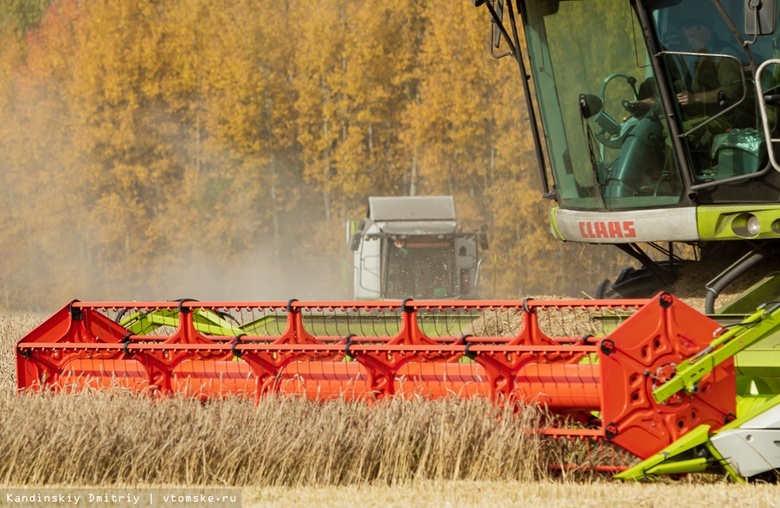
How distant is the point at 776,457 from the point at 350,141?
65.3 feet

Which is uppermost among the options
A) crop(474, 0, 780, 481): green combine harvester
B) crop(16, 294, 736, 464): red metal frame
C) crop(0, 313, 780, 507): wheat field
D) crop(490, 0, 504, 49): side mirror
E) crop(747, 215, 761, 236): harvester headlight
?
crop(490, 0, 504, 49): side mirror

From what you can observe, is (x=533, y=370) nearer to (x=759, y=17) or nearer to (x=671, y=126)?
(x=671, y=126)

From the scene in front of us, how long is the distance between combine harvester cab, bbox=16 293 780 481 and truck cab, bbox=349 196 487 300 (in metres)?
10.1

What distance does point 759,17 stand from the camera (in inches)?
205

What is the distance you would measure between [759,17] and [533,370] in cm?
195

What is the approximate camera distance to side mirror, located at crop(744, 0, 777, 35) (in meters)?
5.18

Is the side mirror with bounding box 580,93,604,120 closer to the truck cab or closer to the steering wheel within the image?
the steering wheel

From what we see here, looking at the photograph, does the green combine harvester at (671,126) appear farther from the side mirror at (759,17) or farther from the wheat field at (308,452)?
the wheat field at (308,452)

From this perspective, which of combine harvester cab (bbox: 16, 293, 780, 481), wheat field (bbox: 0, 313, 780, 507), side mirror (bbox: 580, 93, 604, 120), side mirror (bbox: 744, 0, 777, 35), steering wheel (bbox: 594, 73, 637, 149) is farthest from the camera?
side mirror (bbox: 580, 93, 604, 120)

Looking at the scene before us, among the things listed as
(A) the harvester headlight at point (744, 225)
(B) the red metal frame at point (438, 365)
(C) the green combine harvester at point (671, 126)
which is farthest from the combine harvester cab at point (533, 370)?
(A) the harvester headlight at point (744, 225)

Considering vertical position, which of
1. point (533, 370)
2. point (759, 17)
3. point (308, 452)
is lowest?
point (308, 452)

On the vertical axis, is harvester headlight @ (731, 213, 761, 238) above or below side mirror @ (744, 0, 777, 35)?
below

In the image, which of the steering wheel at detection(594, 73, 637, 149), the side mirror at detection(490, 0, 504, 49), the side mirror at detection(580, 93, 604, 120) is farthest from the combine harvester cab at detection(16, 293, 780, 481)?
the side mirror at detection(490, 0, 504, 49)

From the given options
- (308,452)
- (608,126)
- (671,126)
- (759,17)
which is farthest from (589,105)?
(308,452)
